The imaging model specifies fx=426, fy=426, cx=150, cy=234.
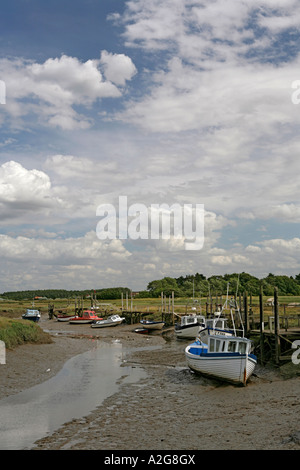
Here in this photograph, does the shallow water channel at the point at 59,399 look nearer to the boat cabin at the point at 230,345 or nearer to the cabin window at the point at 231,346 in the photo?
the boat cabin at the point at 230,345

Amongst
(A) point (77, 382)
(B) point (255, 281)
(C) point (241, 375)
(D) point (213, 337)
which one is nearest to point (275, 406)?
(C) point (241, 375)

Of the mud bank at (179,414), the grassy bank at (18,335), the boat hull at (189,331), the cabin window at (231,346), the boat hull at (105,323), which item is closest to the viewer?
the mud bank at (179,414)

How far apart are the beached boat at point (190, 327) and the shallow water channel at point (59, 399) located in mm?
18395

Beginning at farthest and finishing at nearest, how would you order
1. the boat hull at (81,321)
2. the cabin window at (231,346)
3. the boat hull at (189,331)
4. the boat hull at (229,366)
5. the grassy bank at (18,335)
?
the boat hull at (81,321)
the boat hull at (189,331)
the grassy bank at (18,335)
the cabin window at (231,346)
the boat hull at (229,366)

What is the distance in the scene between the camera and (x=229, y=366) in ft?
79.2

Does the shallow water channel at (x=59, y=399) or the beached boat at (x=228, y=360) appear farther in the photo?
the beached boat at (x=228, y=360)

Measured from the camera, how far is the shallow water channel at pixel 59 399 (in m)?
16.3

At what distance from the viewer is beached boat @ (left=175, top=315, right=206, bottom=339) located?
51719 millimetres

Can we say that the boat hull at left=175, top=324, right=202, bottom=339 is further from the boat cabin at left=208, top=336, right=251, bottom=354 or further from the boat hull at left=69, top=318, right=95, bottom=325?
the boat hull at left=69, top=318, right=95, bottom=325

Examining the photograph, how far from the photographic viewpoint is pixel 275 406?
62.4 feet

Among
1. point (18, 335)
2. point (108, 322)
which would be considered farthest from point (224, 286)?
point (18, 335)

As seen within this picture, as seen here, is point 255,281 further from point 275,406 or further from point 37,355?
point 275,406

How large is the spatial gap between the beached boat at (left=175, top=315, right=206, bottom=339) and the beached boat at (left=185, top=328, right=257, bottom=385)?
80.9 ft
